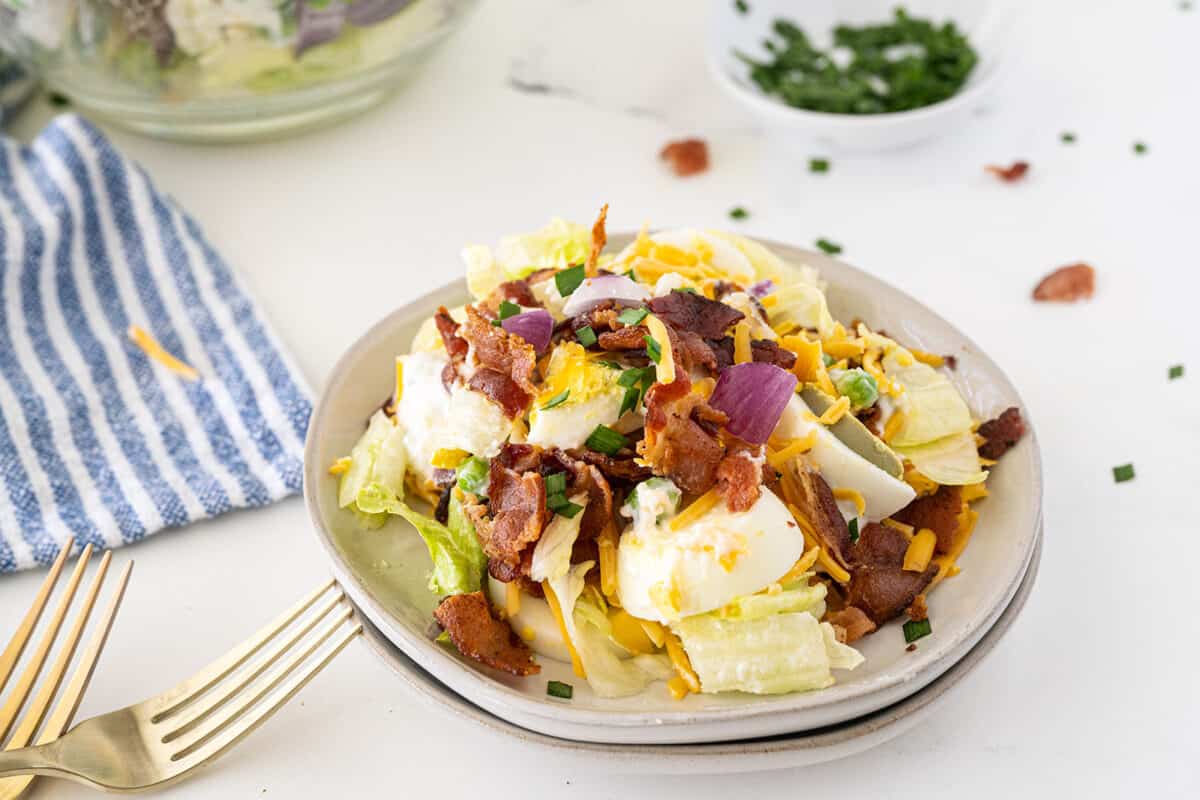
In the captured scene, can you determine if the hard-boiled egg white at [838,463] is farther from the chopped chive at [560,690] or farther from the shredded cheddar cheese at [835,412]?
the chopped chive at [560,690]

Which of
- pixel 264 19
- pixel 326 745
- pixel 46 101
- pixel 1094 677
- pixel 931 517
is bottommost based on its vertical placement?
pixel 1094 677

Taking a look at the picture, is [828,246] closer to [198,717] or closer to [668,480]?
[668,480]

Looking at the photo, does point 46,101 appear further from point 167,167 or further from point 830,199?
point 830,199

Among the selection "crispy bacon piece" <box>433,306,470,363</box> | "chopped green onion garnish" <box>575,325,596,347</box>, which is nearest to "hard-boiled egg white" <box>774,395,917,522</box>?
"chopped green onion garnish" <box>575,325,596,347</box>

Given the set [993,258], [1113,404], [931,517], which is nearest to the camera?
[931,517]

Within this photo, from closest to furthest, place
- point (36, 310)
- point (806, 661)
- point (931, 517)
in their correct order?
point (806, 661) < point (931, 517) < point (36, 310)

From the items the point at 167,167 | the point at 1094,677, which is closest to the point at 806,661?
the point at 1094,677
